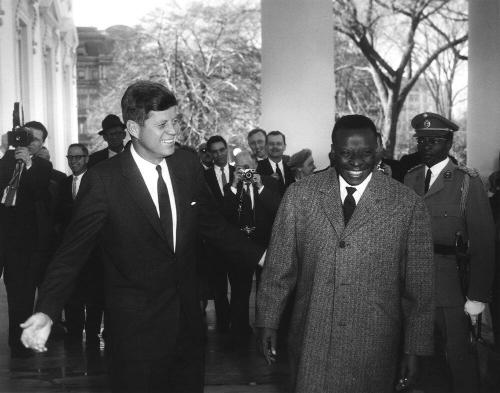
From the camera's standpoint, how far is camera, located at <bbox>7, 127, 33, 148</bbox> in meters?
7.83

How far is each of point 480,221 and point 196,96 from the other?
2760 centimetres

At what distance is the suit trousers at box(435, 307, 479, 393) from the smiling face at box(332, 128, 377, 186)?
6.75 ft

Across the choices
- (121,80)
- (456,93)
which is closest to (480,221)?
(456,93)

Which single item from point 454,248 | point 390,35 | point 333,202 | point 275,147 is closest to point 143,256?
point 333,202

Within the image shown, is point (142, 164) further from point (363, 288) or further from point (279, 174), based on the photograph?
point (279, 174)

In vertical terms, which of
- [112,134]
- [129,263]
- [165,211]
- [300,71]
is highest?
[300,71]

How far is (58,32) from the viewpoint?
86.6 feet

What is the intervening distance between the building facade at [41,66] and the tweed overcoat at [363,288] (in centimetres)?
763

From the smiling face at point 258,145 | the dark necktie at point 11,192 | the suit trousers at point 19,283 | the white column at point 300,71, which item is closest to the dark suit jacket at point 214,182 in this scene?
the smiling face at point 258,145

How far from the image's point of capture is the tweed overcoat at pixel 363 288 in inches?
149

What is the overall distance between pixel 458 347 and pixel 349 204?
211 cm

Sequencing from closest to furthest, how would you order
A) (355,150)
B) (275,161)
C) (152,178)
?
1. (355,150)
2. (152,178)
3. (275,161)

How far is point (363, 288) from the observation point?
12.4ft

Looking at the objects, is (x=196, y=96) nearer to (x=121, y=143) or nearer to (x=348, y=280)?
(x=121, y=143)
